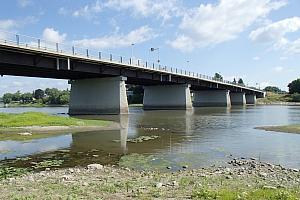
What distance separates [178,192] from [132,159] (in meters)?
10.7

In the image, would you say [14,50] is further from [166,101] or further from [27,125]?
[166,101]

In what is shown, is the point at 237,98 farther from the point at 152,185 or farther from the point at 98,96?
the point at 152,185

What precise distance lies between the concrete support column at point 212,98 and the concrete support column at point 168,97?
36334 millimetres

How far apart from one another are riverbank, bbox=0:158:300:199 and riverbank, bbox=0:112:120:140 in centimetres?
2053

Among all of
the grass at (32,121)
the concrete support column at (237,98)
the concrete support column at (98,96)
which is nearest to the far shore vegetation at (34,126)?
the grass at (32,121)

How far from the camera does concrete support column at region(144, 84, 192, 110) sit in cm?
11700

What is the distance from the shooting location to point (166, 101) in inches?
4776

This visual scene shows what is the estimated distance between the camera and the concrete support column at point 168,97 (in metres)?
117

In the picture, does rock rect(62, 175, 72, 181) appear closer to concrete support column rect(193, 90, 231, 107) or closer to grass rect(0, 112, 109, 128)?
grass rect(0, 112, 109, 128)

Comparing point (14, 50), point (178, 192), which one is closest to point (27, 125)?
point (14, 50)

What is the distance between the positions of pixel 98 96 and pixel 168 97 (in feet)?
131

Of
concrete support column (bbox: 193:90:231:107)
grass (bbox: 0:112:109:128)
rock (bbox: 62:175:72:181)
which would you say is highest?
concrete support column (bbox: 193:90:231:107)

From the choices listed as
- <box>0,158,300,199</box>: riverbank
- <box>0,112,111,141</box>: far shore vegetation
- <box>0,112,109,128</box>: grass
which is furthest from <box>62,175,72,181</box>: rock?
<box>0,112,109,128</box>: grass

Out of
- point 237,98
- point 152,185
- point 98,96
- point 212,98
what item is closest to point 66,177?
point 152,185
